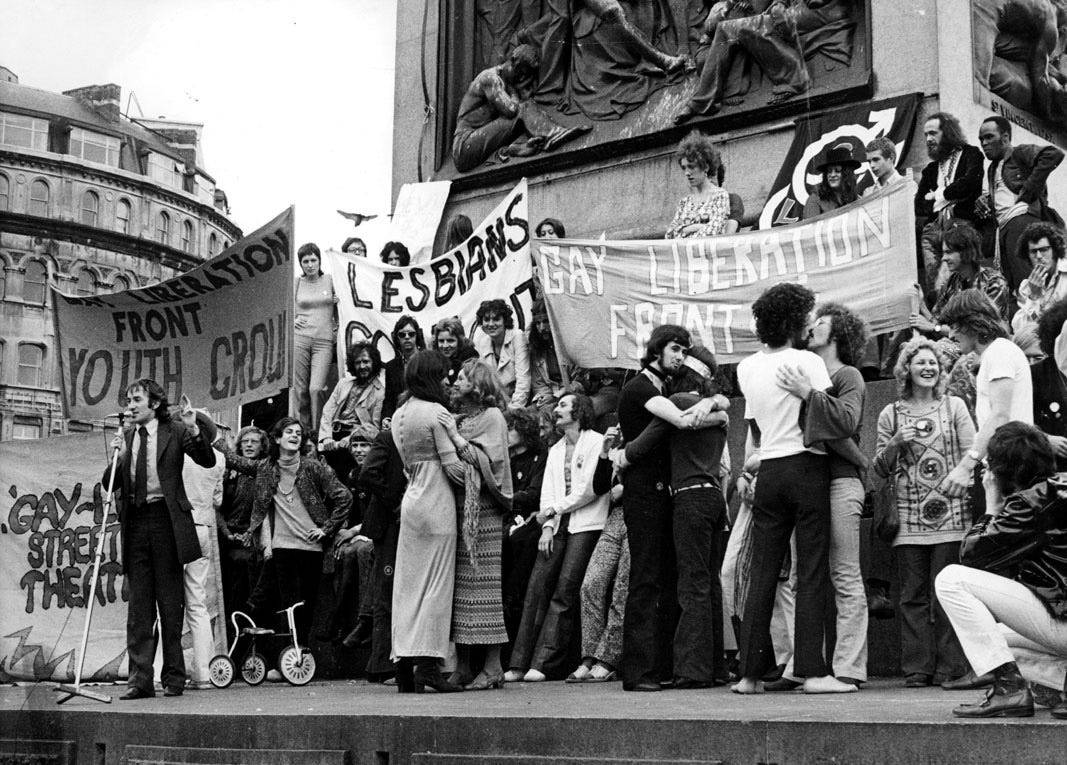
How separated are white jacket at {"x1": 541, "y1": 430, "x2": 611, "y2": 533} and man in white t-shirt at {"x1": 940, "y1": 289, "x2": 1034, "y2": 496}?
2.55 metres

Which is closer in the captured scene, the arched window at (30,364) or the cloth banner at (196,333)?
the cloth banner at (196,333)

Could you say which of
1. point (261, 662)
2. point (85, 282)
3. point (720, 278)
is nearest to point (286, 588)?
point (261, 662)

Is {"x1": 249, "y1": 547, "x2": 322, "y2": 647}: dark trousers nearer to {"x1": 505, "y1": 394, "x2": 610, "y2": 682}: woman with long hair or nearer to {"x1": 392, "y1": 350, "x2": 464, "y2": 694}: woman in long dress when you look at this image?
{"x1": 505, "y1": 394, "x2": 610, "y2": 682}: woman with long hair

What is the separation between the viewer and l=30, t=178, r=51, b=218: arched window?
64250mm

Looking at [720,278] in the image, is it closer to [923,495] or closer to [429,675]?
[923,495]

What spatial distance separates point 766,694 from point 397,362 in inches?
260

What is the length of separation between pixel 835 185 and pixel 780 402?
442cm

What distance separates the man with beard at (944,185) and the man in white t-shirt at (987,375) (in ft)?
9.51

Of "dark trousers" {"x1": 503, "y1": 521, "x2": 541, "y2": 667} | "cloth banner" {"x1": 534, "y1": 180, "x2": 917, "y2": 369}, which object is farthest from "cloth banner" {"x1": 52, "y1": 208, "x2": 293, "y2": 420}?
"dark trousers" {"x1": 503, "y1": 521, "x2": 541, "y2": 667}

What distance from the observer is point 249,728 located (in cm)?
790

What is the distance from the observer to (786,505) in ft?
26.8

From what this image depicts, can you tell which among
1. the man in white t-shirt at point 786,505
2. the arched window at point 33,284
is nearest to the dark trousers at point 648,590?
the man in white t-shirt at point 786,505

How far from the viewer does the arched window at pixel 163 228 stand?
6850 centimetres

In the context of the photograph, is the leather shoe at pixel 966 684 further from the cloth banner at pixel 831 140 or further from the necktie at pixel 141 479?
the cloth banner at pixel 831 140
